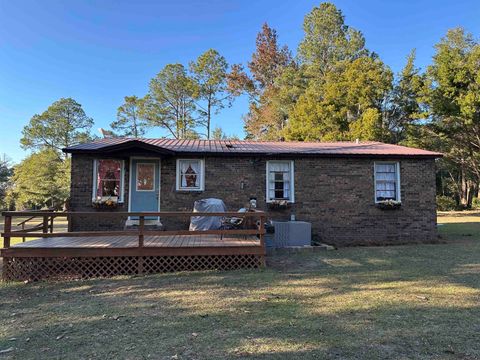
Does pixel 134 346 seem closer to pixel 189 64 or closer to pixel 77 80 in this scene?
pixel 77 80

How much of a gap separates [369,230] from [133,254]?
7454 mm

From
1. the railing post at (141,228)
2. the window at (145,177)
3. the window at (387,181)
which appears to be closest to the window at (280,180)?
the window at (387,181)

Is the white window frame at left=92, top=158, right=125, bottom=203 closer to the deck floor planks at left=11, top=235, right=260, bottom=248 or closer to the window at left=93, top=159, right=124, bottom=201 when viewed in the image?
the window at left=93, top=159, right=124, bottom=201

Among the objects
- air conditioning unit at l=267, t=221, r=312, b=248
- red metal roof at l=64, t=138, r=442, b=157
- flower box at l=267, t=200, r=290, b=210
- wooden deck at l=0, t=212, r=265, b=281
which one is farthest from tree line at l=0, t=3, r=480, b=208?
wooden deck at l=0, t=212, r=265, b=281

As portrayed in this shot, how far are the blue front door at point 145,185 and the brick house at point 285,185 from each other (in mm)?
30

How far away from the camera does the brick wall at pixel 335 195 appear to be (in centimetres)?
1055

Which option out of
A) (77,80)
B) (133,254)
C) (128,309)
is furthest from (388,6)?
(77,80)

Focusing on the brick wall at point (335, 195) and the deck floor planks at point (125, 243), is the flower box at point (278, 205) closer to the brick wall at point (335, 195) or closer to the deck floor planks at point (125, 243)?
the brick wall at point (335, 195)

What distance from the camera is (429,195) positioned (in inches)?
439

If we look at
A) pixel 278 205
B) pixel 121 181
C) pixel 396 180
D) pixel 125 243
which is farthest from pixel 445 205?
pixel 125 243

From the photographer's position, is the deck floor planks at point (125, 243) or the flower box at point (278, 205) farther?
→ the flower box at point (278, 205)

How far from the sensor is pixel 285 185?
429 inches

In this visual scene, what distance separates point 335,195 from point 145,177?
6.00 meters

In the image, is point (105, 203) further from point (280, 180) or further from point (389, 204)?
point (389, 204)
